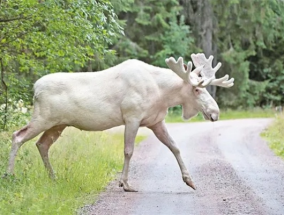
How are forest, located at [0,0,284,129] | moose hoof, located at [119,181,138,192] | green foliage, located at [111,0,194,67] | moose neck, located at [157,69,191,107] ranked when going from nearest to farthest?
moose hoof, located at [119,181,138,192] → moose neck, located at [157,69,191,107] → forest, located at [0,0,284,129] → green foliage, located at [111,0,194,67]

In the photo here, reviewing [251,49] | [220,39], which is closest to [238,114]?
[251,49]

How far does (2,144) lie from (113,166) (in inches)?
81.8

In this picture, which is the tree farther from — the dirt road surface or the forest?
the forest

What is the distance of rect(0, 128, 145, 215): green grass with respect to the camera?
8.73 m

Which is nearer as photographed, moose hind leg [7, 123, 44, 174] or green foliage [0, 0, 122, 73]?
moose hind leg [7, 123, 44, 174]

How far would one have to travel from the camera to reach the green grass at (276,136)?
55.6 feet

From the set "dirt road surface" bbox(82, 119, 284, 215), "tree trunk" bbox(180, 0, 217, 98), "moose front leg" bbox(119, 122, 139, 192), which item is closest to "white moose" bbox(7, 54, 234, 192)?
"moose front leg" bbox(119, 122, 139, 192)

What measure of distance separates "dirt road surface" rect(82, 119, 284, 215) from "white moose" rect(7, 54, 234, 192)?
56 cm

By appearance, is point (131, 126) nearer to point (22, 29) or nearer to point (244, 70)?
point (22, 29)

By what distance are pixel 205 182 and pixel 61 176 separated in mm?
2480

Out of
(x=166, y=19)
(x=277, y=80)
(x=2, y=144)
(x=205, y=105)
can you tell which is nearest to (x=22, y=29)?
(x=2, y=144)

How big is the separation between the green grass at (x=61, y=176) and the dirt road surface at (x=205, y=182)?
295mm

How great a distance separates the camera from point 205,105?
1137 centimetres

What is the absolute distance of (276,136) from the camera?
19.8 metres
